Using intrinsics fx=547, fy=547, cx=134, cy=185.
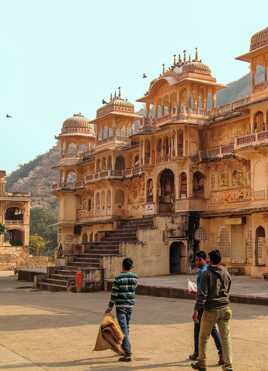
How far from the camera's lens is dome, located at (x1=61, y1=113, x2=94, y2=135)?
145 ft

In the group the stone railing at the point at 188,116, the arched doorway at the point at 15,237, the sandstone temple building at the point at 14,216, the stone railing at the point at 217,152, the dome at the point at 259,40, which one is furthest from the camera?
the arched doorway at the point at 15,237

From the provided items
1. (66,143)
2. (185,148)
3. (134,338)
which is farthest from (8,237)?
(134,338)

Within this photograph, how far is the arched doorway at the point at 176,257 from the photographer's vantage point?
2945 cm

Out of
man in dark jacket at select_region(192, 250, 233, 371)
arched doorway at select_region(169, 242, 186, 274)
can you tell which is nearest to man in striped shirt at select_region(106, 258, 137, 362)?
man in dark jacket at select_region(192, 250, 233, 371)

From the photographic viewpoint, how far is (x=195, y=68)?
30.7m

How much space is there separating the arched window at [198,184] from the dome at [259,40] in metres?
7.44

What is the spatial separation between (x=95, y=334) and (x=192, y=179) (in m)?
20.0

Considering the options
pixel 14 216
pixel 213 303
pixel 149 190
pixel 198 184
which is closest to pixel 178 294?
pixel 213 303

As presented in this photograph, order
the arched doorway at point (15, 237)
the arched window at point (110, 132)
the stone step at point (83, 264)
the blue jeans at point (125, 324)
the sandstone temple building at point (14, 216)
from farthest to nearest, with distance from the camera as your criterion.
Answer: the arched doorway at point (15, 237), the sandstone temple building at point (14, 216), the arched window at point (110, 132), the stone step at point (83, 264), the blue jeans at point (125, 324)

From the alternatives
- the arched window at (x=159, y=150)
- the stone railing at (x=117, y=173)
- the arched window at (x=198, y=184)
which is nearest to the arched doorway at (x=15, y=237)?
the stone railing at (x=117, y=173)

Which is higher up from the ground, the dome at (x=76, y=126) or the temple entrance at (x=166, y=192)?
the dome at (x=76, y=126)

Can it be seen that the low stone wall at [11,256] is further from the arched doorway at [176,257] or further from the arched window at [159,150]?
the arched doorway at [176,257]

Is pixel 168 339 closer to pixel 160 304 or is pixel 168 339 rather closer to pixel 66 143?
pixel 160 304

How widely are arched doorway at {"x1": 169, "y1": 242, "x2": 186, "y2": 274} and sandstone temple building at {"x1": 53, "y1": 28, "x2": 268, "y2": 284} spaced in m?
0.05
